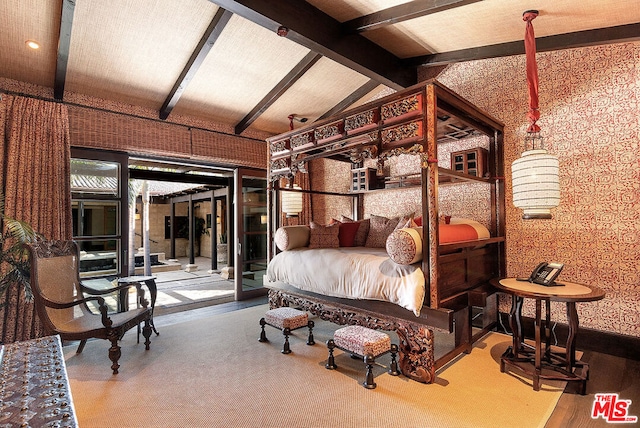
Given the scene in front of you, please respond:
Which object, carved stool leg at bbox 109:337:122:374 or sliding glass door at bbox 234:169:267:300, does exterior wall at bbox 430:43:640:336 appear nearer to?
sliding glass door at bbox 234:169:267:300

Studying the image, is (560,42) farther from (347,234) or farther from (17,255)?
(17,255)

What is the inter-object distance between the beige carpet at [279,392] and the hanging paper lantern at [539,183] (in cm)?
133

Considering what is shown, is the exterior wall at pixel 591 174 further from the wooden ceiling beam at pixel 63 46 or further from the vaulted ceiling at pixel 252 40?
the wooden ceiling beam at pixel 63 46

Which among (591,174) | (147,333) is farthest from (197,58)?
(591,174)

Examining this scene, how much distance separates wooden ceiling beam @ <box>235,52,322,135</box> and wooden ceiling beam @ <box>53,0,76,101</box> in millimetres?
2181

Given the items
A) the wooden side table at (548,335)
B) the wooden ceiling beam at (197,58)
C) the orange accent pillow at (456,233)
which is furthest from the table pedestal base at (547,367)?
the wooden ceiling beam at (197,58)

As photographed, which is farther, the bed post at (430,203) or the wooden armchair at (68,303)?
the wooden armchair at (68,303)

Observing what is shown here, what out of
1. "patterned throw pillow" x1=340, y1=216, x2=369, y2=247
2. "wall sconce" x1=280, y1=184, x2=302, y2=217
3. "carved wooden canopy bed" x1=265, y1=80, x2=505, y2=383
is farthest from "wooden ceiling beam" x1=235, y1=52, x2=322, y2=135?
"patterned throw pillow" x1=340, y1=216, x2=369, y2=247

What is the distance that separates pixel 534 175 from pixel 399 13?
1679 millimetres

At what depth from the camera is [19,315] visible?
320 centimetres

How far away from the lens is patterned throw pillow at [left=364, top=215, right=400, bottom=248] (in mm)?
4008

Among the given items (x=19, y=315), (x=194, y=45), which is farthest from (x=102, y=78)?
(x=19, y=315)

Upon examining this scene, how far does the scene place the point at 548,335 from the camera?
267 cm

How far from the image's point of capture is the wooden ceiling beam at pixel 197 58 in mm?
2908
